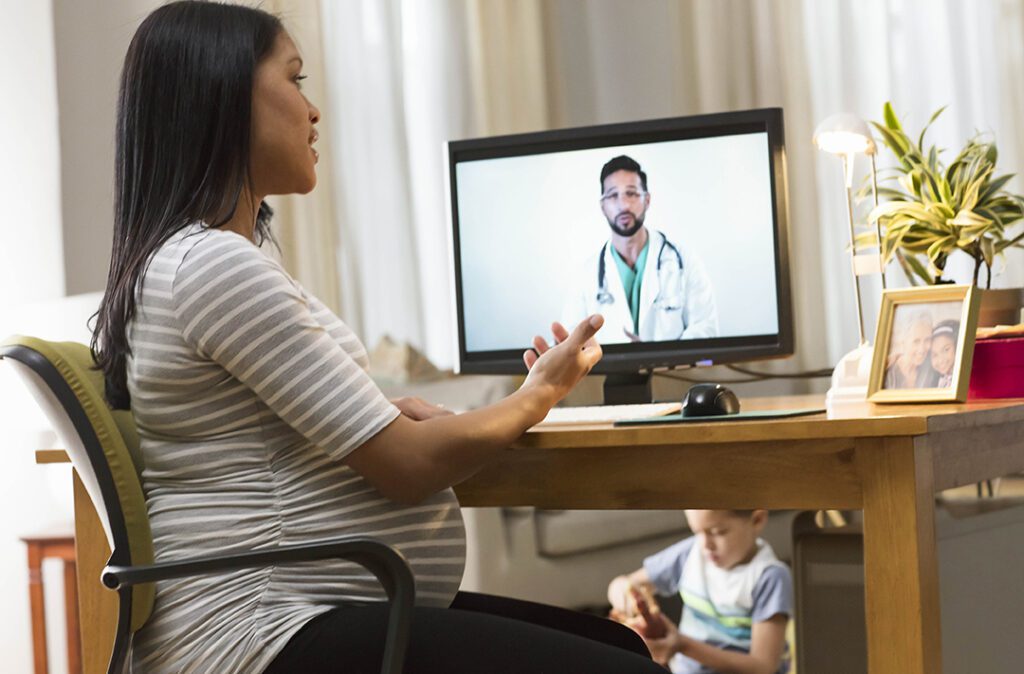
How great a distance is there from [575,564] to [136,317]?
6.08 ft

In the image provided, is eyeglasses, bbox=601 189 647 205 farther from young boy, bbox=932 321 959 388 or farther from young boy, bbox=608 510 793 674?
young boy, bbox=608 510 793 674

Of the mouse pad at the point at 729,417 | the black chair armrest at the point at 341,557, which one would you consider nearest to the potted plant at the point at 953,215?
the mouse pad at the point at 729,417

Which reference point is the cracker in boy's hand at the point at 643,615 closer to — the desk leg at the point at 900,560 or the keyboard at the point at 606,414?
the keyboard at the point at 606,414

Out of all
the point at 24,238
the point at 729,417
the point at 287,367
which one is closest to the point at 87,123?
the point at 24,238

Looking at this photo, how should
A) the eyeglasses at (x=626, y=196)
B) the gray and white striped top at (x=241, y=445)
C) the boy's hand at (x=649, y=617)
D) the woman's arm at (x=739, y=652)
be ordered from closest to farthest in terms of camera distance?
the gray and white striped top at (x=241, y=445)
the eyeglasses at (x=626, y=196)
the woman's arm at (x=739, y=652)
the boy's hand at (x=649, y=617)

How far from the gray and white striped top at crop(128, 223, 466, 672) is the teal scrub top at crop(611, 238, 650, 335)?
87 cm

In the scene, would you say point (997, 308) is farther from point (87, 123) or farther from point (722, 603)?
point (87, 123)

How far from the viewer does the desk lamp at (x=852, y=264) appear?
1.80 meters

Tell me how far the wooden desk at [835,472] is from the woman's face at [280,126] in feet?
1.37

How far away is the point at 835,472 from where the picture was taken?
1.35m

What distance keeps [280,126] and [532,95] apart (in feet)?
5.57

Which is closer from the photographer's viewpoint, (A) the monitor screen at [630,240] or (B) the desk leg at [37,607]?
(A) the monitor screen at [630,240]

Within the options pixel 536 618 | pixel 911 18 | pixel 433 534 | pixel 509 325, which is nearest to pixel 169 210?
pixel 433 534

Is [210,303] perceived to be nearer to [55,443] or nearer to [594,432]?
[594,432]
